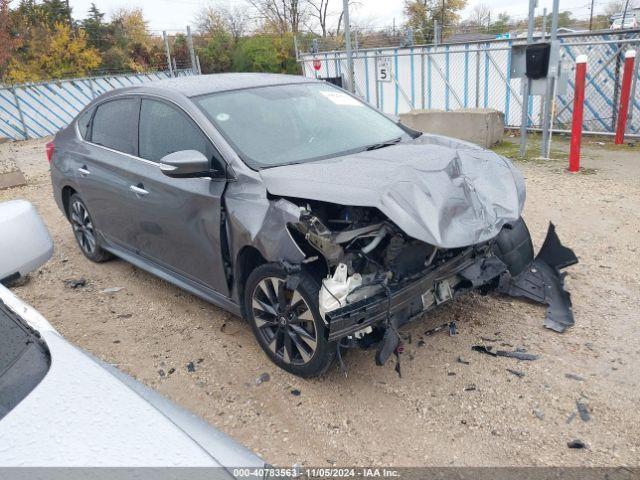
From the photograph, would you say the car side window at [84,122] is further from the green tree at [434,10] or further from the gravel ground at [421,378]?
the green tree at [434,10]

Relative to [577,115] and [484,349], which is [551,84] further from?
[484,349]

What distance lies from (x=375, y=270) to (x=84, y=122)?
3.56m

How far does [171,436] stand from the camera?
1.55m

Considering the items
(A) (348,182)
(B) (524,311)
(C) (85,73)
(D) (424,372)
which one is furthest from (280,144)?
(C) (85,73)

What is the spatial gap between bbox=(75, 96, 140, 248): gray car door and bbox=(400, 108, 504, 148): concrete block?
7.25 metres

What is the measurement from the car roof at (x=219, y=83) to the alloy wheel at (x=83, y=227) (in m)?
1.64

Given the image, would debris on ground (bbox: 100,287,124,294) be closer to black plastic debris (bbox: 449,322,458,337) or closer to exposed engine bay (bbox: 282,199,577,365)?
exposed engine bay (bbox: 282,199,577,365)

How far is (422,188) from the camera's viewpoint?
304 cm

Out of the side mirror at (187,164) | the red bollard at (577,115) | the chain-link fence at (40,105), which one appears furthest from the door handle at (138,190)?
the chain-link fence at (40,105)

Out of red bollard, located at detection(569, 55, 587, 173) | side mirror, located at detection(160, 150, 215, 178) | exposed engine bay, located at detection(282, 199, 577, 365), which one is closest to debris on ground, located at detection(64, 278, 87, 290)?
side mirror, located at detection(160, 150, 215, 178)

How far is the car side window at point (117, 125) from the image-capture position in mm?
4383

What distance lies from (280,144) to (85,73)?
29.2 m

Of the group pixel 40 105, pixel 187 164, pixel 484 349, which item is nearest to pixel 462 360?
pixel 484 349

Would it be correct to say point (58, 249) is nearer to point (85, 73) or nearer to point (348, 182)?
point (348, 182)
